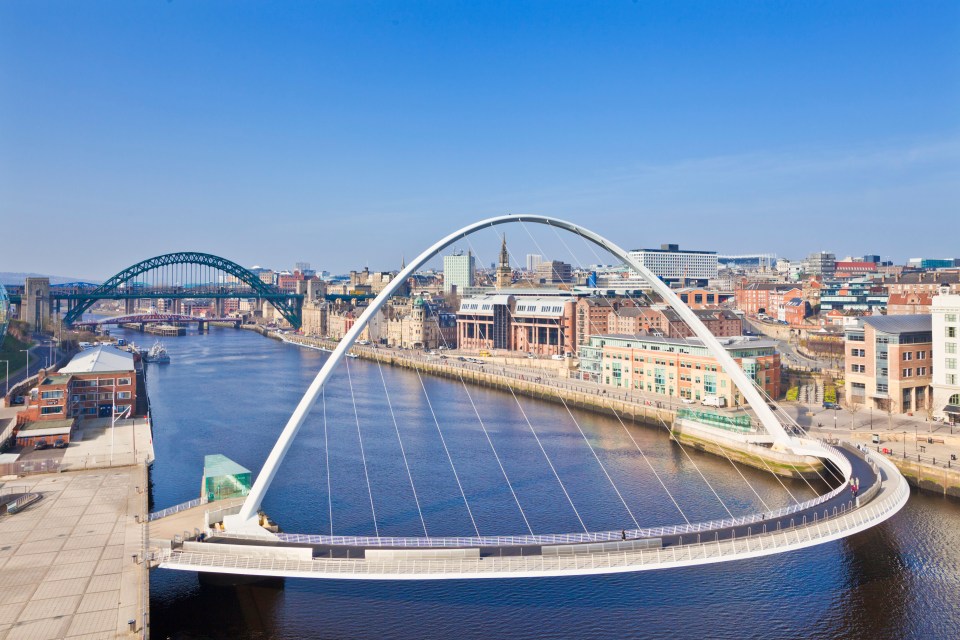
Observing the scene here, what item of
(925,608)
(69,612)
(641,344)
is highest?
(641,344)

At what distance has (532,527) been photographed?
20359 mm

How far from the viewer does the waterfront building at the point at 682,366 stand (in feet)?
123

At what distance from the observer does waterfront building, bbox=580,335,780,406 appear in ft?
123

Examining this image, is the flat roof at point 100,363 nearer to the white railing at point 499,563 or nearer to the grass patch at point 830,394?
the white railing at point 499,563

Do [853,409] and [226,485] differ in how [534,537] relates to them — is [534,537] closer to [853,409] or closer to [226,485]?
[226,485]

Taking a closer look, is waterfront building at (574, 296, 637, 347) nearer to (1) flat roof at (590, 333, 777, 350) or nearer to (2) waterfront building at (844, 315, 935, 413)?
(1) flat roof at (590, 333, 777, 350)

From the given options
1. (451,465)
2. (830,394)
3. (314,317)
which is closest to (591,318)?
(830,394)

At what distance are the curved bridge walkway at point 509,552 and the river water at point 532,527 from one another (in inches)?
59.4

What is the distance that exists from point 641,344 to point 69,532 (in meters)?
32.6

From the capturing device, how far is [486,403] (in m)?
46.1

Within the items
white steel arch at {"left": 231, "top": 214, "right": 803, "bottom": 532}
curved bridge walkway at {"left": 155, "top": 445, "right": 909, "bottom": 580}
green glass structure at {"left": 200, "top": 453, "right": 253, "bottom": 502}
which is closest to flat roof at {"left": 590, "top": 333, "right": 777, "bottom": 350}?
white steel arch at {"left": 231, "top": 214, "right": 803, "bottom": 532}

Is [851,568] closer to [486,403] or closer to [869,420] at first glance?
[869,420]

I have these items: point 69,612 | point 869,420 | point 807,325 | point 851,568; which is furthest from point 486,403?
point 807,325

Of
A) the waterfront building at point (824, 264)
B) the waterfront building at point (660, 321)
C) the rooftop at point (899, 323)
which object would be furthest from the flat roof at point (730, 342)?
the waterfront building at point (824, 264)
